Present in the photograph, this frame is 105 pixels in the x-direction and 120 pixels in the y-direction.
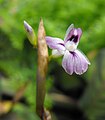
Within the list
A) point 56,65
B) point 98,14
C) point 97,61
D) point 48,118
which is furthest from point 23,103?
point 48,118

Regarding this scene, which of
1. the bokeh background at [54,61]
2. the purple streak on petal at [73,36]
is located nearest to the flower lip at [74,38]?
the purple streak on petal at [73,36]

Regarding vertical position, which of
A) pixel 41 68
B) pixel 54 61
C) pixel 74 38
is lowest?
pixel 41 68

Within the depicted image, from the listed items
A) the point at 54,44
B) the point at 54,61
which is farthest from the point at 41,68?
the point at 54,61

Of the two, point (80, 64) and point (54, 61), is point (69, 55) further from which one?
point (54, 61)

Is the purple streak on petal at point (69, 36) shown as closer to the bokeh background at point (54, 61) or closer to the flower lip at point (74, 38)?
the flower lip at point (74, 38)

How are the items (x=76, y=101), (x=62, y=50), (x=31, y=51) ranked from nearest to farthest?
→ (x=62, y=50) < (x=31, y=51) < (x=76, y=101)

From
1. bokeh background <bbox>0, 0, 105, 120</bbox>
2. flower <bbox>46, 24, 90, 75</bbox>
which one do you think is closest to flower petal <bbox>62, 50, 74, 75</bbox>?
flower <bbox>46, 24, 90, 75</bbox>

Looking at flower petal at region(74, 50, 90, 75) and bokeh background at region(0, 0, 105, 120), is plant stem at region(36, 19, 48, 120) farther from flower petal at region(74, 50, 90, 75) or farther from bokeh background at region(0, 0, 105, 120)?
bokeh background at region(0, 0, 105, 120)

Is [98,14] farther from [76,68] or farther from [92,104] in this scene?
[76,68]
